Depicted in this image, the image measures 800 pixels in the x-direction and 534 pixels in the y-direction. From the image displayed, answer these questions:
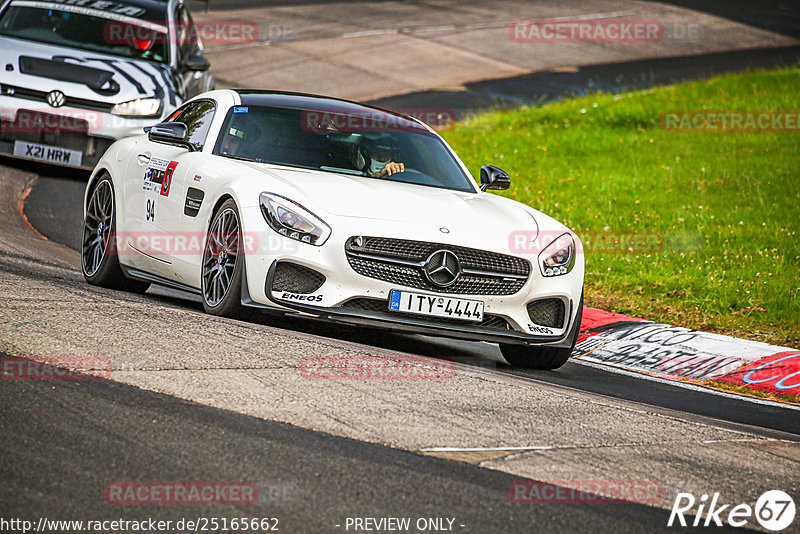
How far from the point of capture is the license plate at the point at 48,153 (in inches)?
521

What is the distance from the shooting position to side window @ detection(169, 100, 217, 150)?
8703mm

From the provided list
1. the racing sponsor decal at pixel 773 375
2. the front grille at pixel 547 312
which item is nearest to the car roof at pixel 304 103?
the front grille at pixel 547 312

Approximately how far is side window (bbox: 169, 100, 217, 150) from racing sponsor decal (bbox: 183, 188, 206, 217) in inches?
20.6

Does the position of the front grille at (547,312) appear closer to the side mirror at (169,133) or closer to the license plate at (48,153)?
the side mirror at (169,133)

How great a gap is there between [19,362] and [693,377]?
491 centimetres

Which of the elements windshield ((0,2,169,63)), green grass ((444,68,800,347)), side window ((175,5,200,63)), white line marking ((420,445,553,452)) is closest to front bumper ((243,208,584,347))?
white line marking ((420,445,553,452))

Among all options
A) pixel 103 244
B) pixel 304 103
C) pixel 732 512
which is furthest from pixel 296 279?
pixel 732 512

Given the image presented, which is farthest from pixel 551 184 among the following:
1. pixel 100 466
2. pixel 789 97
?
pixel 100 466

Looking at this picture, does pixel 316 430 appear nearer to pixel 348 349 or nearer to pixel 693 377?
pixel 348 349

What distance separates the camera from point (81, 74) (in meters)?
13.5

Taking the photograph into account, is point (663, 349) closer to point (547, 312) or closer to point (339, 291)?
point (547, 312)

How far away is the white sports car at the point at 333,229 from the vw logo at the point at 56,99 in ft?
13.8

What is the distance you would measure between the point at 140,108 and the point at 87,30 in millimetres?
1550

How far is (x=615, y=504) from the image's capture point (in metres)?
4.71
